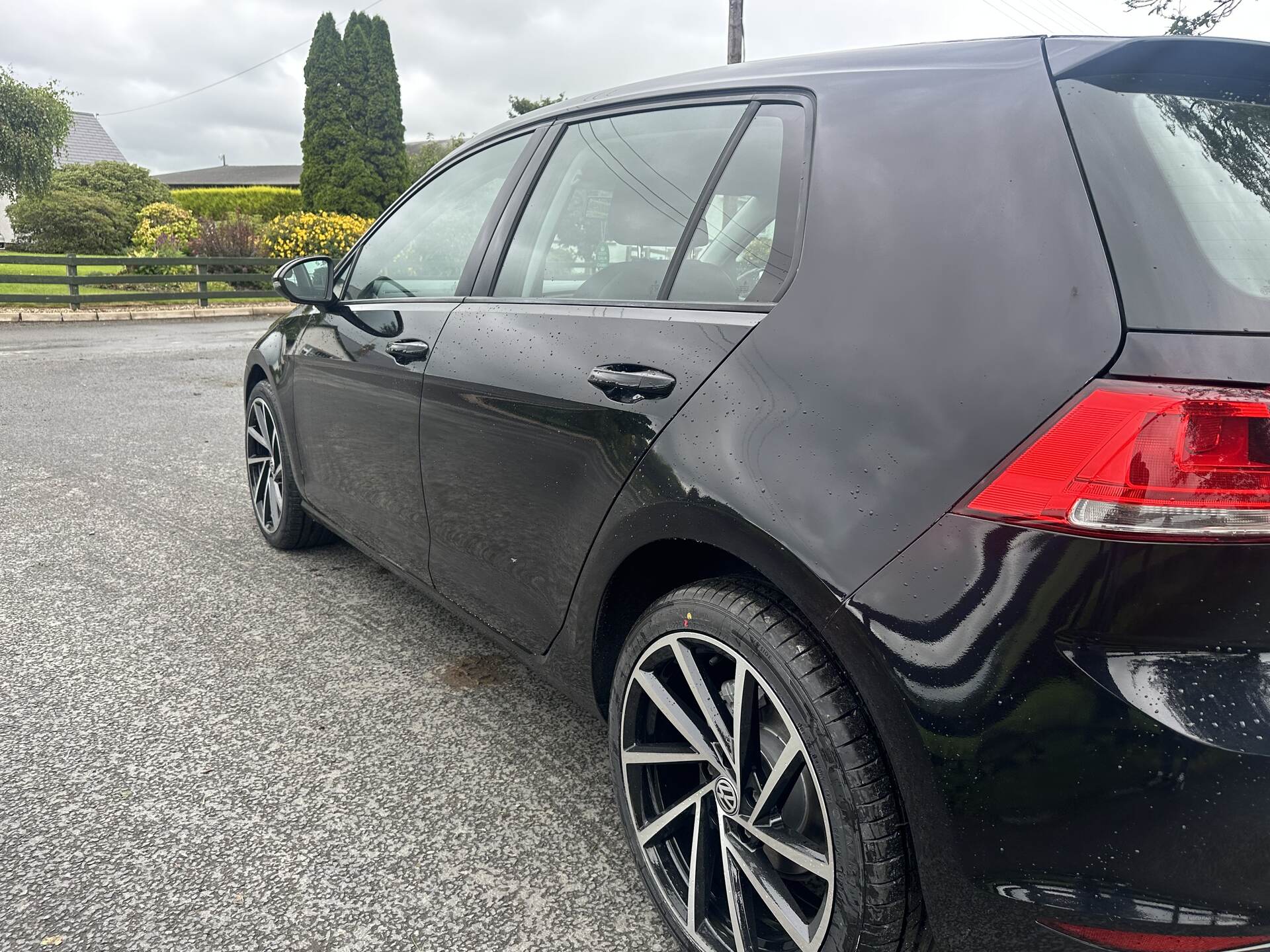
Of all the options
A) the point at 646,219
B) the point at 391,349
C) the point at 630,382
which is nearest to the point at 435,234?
the point at 391,349

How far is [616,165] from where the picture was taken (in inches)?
93.7

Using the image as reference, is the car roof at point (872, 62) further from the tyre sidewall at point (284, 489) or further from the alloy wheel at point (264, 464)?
the alloy wheel at point (264, 464)

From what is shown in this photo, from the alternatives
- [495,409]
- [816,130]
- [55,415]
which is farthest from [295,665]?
[55,415]

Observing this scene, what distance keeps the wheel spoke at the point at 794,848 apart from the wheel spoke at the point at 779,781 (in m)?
0.03

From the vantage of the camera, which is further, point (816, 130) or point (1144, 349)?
point (816, 130)

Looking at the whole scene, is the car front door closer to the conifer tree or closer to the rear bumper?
the rear bumper

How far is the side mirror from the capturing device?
134 inches

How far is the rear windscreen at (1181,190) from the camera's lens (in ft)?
4.21

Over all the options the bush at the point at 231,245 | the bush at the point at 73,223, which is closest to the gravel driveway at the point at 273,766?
the bush at the point at 231,245

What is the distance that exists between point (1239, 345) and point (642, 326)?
3.52 ft

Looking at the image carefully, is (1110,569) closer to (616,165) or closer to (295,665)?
(616,165)

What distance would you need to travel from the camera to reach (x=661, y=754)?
1899mm

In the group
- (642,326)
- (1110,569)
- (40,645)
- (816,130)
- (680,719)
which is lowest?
(40,645)

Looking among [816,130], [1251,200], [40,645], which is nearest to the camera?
[1251,200]
